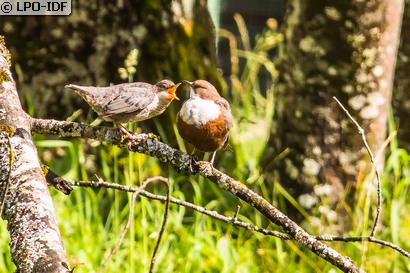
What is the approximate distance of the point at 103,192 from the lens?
13.3 ft

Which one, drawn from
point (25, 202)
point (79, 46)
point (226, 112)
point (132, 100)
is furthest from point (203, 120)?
point (79, 46)

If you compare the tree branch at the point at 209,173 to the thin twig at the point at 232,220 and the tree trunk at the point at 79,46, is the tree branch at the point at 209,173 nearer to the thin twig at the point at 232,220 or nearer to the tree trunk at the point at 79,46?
the thin twig at the point at 232,220

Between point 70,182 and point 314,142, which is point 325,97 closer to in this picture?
point 314,142

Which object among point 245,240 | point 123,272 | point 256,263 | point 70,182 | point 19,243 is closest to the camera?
point 19,243

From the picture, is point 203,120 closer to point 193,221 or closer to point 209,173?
point 209,173

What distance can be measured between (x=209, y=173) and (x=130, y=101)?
0.33 meters

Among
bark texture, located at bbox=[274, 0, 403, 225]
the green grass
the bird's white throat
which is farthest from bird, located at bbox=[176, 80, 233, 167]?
bark texture, located at bbox=[274, 0, 403, 225]

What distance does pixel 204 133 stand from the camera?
197cm

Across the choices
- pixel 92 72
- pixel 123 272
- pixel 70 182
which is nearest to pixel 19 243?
pixel 70 182

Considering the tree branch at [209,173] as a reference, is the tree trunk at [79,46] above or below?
below

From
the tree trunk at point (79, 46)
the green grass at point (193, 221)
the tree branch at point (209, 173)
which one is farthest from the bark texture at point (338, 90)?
the tree branch at point (209, 173)

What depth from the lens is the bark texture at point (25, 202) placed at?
1.42 meters

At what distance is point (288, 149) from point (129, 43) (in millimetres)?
1073

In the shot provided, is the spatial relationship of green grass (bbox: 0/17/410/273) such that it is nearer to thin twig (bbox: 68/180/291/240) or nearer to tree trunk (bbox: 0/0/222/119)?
tree trunk (bbox: 0/0/222/119)
